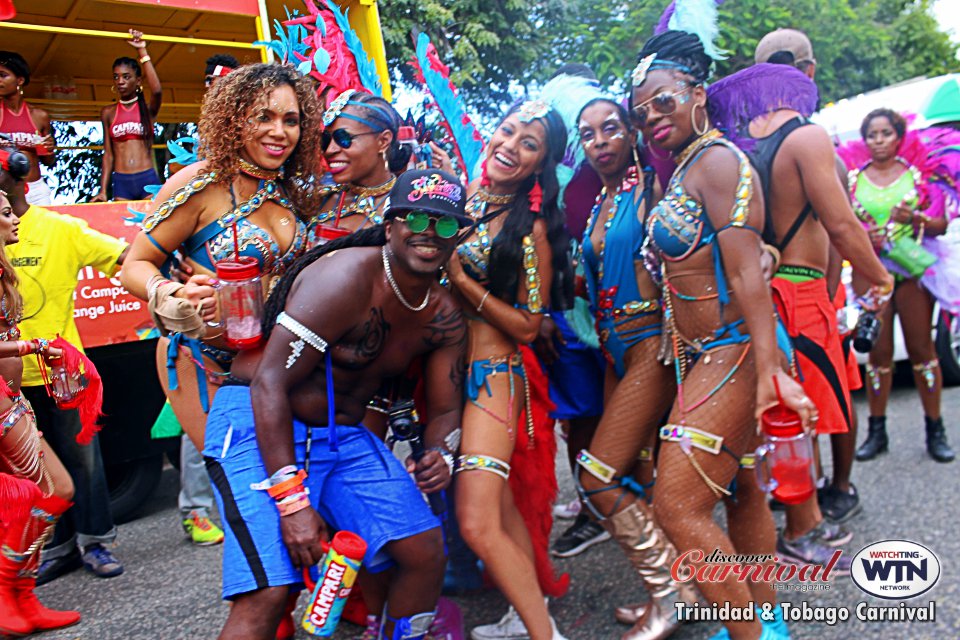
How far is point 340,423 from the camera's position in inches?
97.2

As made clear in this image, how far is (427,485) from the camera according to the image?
2.55m

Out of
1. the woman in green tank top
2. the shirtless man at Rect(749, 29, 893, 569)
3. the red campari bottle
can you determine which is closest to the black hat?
the red campari bottle

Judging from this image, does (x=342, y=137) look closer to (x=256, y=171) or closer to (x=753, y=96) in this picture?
(x=256, y=171)

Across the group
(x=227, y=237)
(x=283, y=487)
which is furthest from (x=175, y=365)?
(x=283, y=487)

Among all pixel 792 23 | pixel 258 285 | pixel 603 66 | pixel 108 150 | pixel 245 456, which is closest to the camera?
pixel 245 456

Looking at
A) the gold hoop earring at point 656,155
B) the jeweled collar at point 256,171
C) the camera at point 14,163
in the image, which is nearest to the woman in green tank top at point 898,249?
the gold hoop earring at point 656,155

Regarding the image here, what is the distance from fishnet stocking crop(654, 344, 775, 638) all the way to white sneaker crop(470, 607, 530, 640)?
2.44 ft

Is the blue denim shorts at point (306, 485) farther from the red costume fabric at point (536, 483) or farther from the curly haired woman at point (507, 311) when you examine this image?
the red costume fabric at point (536, 483)

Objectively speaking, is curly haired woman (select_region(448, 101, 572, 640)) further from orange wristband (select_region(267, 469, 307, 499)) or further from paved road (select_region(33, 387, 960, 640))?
orange wristband (select_region(267, 469, 307, 499))

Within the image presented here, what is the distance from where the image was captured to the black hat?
92.8 inches

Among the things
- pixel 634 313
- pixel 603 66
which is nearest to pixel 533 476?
pixel 634 313

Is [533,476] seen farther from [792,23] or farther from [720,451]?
[792,23]

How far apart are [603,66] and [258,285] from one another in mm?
8490

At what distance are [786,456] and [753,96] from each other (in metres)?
1.48
